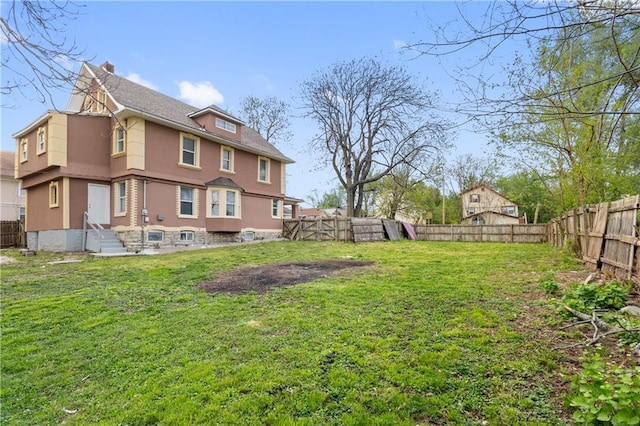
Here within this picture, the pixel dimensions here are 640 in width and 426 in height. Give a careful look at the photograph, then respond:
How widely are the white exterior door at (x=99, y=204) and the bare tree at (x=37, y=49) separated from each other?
12282mm

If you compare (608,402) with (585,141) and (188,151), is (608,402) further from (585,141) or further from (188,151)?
(188,151)

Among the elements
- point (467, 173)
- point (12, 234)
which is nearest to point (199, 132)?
point (12, 234)

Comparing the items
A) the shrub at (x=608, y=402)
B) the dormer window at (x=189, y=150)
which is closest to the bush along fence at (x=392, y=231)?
the dormer window at (x=189, y=150)

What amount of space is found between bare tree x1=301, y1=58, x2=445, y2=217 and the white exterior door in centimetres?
1360

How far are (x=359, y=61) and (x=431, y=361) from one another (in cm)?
2124

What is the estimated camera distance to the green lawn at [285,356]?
97.0 inches

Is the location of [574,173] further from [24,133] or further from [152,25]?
[24,133]

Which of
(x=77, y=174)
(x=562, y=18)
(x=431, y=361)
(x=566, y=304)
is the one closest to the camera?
(x=562, y=18)

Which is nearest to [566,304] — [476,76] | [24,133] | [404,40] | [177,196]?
[476,76]

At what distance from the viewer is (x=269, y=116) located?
27.0m

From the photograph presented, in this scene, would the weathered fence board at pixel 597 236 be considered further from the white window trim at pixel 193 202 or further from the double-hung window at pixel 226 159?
the double-hung window at pixel 226 159

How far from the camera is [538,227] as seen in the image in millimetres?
16812

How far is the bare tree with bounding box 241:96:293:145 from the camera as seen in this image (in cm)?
2681

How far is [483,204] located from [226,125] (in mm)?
29519
